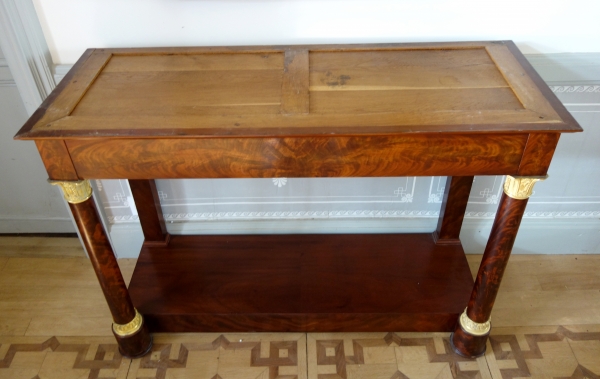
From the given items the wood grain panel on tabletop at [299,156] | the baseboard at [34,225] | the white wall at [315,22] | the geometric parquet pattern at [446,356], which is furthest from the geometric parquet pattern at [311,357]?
the white wall at [315,22]

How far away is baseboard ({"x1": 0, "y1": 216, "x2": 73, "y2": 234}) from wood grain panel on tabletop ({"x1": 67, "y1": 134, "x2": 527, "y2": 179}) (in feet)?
3.74

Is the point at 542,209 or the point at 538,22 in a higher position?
the point at 538,22

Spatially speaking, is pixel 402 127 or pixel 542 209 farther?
pixel 542 209

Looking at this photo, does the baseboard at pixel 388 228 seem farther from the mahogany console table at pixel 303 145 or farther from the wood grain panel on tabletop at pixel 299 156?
the wood grain panel on tabletop at pixel 299 156

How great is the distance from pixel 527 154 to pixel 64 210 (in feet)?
6.30

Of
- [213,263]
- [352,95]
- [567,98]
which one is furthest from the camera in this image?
[213,263]

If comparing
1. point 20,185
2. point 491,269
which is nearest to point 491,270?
point 491,269

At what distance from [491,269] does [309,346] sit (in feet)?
2.31

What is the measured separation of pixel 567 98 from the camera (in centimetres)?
172

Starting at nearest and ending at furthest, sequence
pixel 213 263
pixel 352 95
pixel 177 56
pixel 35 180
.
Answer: pixel 352 95 → pixel 177 56 → pixel 213 263 → pixel 35 180

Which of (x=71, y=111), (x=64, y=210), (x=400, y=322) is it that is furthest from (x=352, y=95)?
(x=64, y=210)

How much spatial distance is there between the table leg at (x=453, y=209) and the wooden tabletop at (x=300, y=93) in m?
0.51

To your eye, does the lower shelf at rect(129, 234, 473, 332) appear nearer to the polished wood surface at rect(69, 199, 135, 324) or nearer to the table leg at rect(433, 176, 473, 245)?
the table leg at rect(433, 176, 473, 245)

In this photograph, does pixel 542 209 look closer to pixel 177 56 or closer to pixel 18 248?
pixel 177 56
